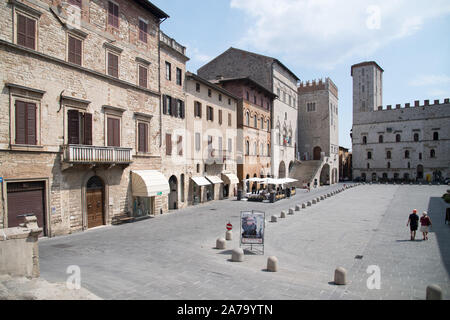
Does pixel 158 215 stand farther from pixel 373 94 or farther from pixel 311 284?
pixel 373 94

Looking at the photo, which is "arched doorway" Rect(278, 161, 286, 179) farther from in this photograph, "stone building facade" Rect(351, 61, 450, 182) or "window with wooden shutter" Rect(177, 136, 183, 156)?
"stone building facade" Rect(351, 61, 450, 182)

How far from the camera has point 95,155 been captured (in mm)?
17719

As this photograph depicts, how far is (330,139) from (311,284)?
Answer: 57893mm

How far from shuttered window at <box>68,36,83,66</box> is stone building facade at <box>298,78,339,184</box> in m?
52.1

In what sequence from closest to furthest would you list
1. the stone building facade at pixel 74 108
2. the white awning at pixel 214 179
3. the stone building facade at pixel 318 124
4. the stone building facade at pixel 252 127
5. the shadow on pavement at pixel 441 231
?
the shadow on pavement at pixel 441 231 → the stone building facade at pixel 74 108 → the white awning at pixel 214 179 → the stone building facade at pixel 252 127 → the stone building facade at pixel 318 124

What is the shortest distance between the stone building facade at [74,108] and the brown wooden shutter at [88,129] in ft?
0.19

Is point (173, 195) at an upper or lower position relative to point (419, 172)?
lower

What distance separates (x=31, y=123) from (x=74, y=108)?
280 cm

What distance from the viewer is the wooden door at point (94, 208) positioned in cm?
1848

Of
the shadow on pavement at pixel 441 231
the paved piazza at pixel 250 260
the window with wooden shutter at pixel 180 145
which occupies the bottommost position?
the shadow on pavement at pixel 441 231

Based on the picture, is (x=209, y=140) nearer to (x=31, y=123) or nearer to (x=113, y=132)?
(x=113, y=132)

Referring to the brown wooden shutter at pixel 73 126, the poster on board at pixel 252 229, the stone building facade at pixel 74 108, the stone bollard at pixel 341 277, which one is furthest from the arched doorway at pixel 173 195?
the stone bollard at pixel 341 277

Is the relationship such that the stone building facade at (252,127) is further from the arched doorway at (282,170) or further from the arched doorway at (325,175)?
the arched doorway at (325,175)

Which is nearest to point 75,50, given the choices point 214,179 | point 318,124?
point 214,179
